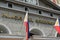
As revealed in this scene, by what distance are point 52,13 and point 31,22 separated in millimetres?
3891

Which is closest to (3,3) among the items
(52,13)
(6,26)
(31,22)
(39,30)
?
(6,26)

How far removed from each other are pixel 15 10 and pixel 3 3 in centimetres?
127

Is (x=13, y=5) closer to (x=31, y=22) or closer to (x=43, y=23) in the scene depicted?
(x=31, y=22)

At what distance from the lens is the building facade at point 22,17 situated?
1695 cm

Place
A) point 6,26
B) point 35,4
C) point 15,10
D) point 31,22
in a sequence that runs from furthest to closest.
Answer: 1. point 35,4
2. point 31,22
3. point 15,10
4. point 6,26

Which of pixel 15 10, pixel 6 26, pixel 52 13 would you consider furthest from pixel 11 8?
pixel 52 13

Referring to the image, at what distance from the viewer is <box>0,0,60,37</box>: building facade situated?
1695cm

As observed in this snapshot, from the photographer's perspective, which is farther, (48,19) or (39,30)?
(48,19)

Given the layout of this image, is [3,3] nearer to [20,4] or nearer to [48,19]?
[20,4]

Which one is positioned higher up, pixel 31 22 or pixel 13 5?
pixel 13 5

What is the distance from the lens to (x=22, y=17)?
18.4m

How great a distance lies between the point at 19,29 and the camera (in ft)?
58.3

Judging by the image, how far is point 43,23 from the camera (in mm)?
20359

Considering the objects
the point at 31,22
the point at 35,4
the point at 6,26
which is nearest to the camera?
the point at 6,26
